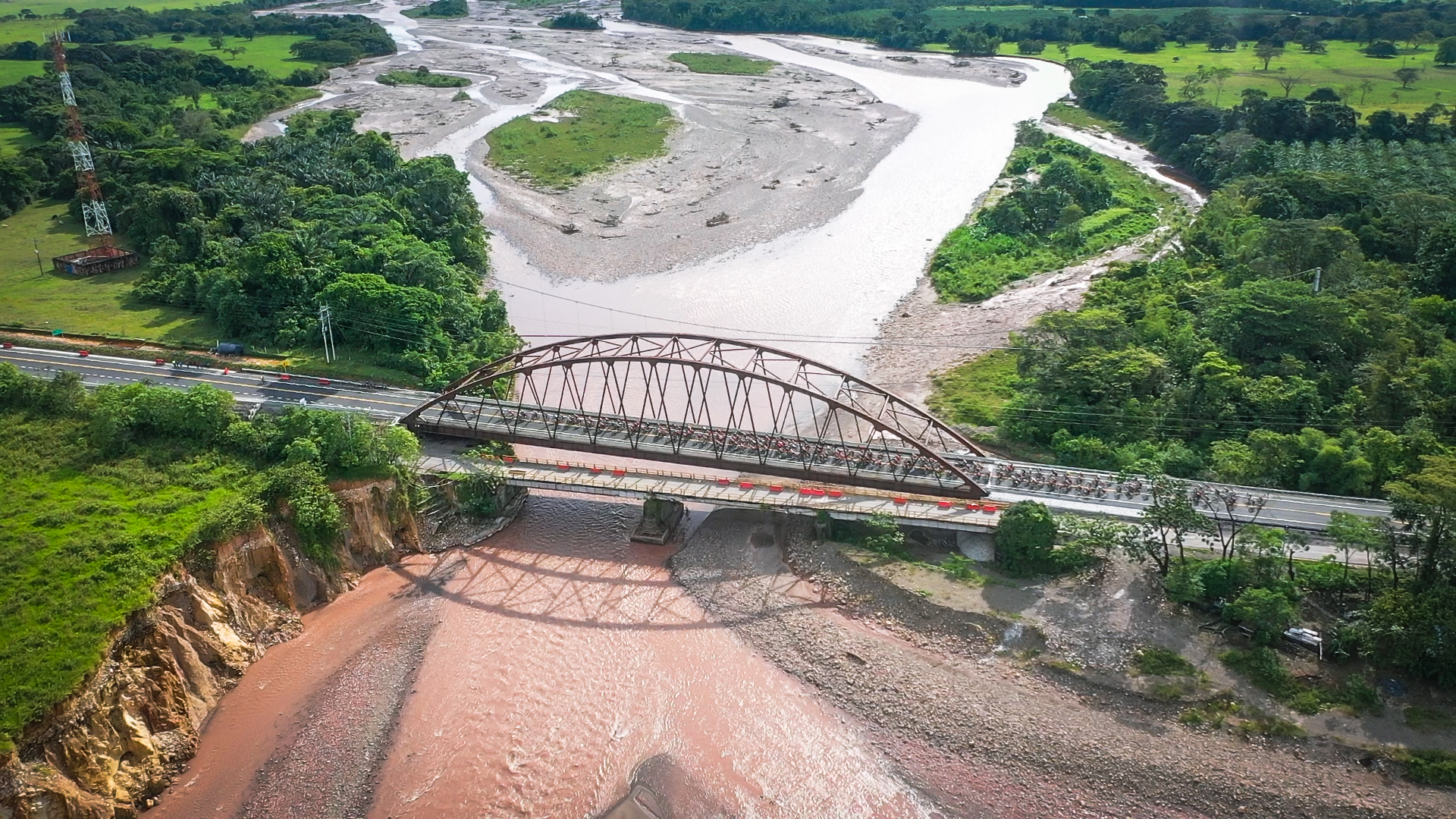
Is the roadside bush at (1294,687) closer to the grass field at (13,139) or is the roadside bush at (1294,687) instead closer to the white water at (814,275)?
the white water at (814,275)

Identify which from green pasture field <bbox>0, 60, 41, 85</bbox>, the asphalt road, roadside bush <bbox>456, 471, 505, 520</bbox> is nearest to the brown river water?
roadside bush <bbox>456, 471, 505, 520</bbox>

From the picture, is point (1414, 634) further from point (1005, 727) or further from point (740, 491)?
point (740, 491)

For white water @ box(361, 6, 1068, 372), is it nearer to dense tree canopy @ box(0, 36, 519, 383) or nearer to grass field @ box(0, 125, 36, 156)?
dense tree canopy @ box(0, 36, 519, 383)

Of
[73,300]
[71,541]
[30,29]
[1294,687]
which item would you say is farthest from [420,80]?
[1294,687]

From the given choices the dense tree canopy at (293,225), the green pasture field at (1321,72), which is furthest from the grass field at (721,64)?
the dense tree canopy at (293,225)

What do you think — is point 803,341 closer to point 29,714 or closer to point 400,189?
point 400,189
